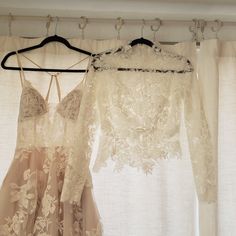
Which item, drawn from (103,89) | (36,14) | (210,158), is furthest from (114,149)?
(36,14)

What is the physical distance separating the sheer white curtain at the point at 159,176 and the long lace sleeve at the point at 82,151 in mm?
200

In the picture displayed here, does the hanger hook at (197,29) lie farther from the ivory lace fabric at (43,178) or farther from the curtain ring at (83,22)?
the ivory lace fabric at (43,178)

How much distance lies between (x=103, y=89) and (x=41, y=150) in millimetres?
341

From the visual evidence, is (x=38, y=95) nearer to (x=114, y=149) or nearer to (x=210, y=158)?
(x=114, y=149)

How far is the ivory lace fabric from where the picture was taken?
113 cm

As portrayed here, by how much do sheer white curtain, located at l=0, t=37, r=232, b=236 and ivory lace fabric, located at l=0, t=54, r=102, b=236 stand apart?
0.15 m

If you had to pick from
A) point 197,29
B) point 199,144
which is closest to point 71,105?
point 199,144

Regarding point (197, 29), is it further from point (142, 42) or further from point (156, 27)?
point (142, 42)

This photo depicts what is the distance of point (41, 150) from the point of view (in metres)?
1.22

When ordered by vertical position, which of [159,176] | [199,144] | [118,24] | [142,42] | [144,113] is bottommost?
[159,176]

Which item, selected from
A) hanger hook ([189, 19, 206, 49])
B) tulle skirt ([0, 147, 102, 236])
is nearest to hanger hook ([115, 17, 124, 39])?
hanger hook ([189, 19, 206, 49])

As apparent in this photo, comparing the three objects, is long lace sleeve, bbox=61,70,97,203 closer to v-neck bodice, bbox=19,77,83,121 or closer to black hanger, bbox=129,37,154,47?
→ v-neck bodice, bbox=19,77,83,121

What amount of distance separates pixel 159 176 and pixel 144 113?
30 cm

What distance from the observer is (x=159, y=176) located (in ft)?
4.40
